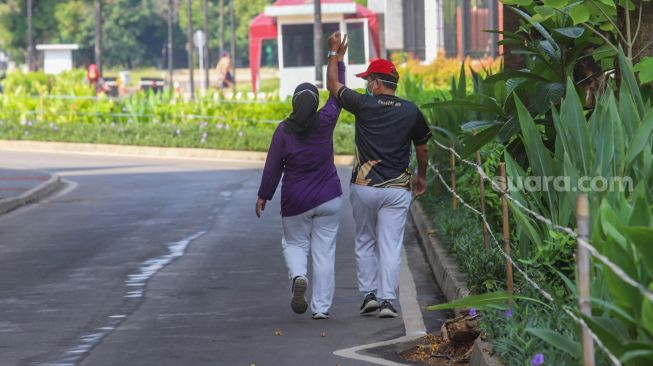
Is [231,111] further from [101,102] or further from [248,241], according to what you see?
[248,241]

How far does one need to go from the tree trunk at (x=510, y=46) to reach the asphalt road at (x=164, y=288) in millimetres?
2549

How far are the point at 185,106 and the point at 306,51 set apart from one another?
29.7 feet

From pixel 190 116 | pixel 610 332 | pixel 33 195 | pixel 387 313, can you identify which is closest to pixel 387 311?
pixel 387 313

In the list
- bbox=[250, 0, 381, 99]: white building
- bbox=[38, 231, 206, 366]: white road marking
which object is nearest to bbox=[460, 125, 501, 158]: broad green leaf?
bbox=[38, 231, 206, 366]: white road marking

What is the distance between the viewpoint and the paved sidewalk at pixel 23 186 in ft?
78.1

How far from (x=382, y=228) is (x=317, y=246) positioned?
517 mm

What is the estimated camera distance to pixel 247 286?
43.8ft

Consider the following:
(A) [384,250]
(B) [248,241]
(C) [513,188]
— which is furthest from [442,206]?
(C) [513,188]

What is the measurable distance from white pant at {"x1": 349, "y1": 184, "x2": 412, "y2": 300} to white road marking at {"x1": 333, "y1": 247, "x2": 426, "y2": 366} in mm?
289

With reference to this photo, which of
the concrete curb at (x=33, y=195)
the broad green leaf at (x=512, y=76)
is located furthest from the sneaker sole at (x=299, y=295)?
the concrete curb at (x=33, y=195)

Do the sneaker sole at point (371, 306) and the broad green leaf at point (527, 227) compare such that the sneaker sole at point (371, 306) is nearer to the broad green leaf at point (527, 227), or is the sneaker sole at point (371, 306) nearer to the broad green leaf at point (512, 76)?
the broad green leaf at point (512, 76)

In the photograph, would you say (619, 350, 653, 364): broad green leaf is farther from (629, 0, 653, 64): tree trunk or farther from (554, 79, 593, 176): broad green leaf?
(629, 0, 653, 64): tree trunk

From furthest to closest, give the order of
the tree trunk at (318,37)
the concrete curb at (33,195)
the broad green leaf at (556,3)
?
the tree trunk at (318,37) → the concrete curb at (33,195) → the broad green leaf at (556,3)

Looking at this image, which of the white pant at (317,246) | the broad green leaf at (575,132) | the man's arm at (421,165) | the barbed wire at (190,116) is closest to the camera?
the broad green leaf at (575,132)
